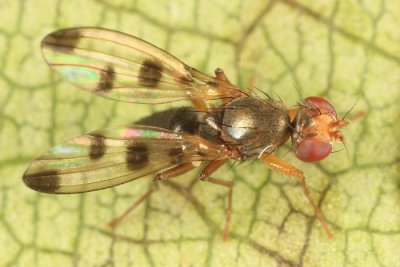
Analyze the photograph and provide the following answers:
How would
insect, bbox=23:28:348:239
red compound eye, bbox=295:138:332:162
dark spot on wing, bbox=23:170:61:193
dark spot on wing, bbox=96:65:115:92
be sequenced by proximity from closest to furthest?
dark spot on wing, bbox=23:170:61:193 < insect, bbox=23:28:348:239 < red compound eye, bbox=295:138:332:162 < dark spot on wing, bbox=96:65:115:92

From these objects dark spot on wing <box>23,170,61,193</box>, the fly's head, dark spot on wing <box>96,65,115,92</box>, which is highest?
dark spot on wing <box>96,65,115,92</box>

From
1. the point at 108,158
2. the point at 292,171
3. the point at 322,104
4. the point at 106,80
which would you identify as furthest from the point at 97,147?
the point at 322,104

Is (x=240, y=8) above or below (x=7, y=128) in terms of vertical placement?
above

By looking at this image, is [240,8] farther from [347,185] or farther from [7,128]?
[7,128]

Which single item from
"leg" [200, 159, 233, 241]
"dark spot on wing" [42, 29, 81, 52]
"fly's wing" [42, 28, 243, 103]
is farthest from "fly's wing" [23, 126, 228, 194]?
"dark spot on wing" [42, 29, 81, 52]

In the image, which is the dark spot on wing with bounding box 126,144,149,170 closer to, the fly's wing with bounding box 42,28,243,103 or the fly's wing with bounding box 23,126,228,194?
the fly's wing with bounding box 23,126,228,194

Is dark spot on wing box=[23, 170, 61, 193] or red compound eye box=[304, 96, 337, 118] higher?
red compound eye box=[304, 96, 337, 118]

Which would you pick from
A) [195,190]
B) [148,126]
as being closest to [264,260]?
[195,190]

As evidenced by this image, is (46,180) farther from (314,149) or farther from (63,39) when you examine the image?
(314,149)
